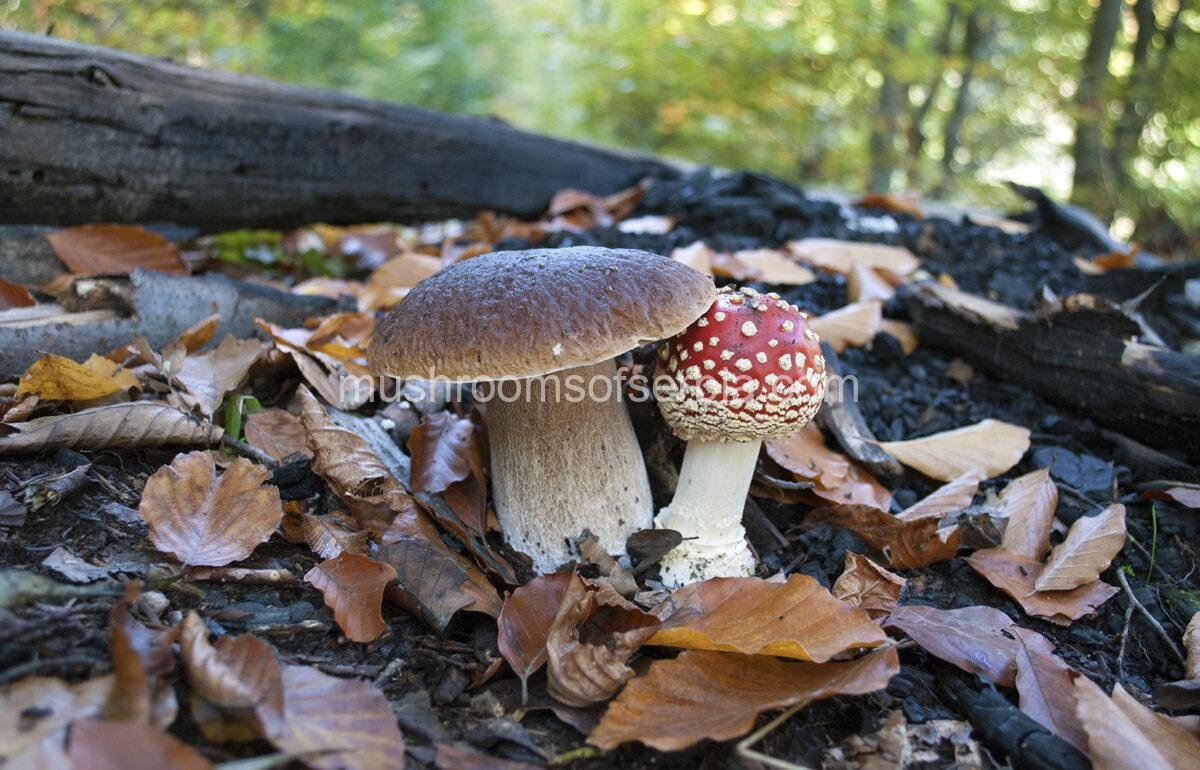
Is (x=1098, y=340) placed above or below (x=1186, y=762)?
above

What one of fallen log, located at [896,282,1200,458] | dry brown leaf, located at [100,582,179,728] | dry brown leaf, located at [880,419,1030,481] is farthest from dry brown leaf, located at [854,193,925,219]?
dry brown leaf, located at [100,582,179,728]

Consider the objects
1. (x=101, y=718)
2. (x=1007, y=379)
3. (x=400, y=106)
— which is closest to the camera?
(x=101, y=718)

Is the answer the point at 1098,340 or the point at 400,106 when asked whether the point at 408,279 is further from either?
the point at 1098,340

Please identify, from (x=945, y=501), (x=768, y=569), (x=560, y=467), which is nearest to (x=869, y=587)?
(x=768, y=569)

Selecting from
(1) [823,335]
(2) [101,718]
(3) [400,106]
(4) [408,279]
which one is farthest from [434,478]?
(3) [400,106]

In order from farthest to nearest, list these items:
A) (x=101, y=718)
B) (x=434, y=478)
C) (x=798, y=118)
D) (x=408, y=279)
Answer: (x=798, y=118)
(x=408, y=279)
(x=434, y=478)
(x=101, y=718)

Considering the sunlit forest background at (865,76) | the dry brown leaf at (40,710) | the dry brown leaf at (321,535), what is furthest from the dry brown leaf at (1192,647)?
the sunlit forest background at (865,76)

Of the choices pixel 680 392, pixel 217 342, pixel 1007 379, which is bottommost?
pixel 217 342
